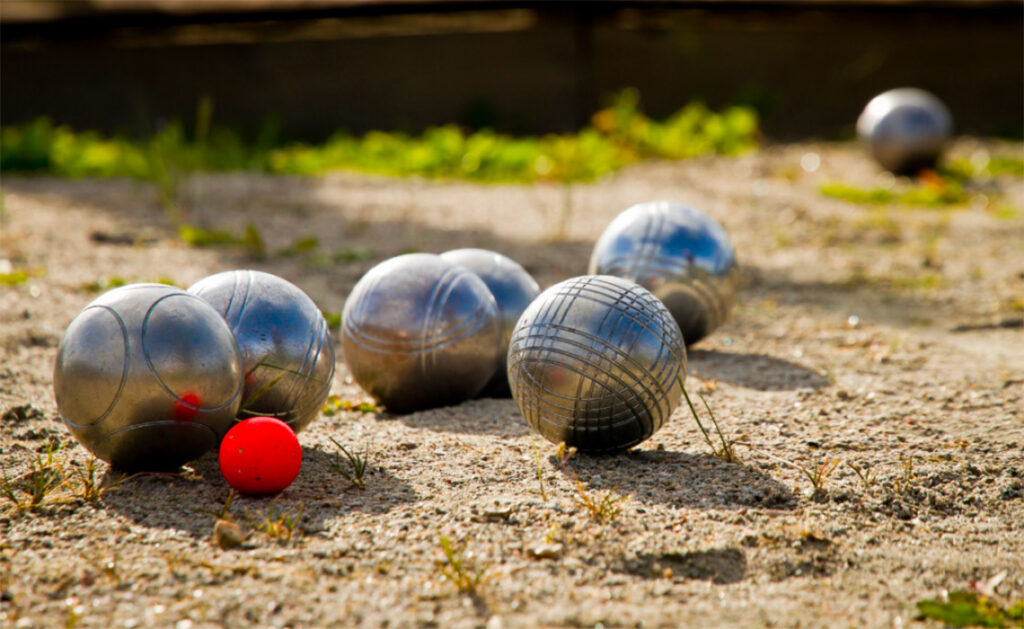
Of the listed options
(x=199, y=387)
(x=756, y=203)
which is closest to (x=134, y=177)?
(x=756, y=203)

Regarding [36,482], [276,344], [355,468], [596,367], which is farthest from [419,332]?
[36,482]

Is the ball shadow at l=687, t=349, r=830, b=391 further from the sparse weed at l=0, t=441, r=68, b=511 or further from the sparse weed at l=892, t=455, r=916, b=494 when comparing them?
the sparse weed at l=0, t=441, r=68, b=511

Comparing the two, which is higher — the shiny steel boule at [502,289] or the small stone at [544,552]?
the shiny steel boule at [502,289]

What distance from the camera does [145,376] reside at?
153 inches

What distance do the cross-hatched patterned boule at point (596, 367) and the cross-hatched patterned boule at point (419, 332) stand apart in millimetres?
681

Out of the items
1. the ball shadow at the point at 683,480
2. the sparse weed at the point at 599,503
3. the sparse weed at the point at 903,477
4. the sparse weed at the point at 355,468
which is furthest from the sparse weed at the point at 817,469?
the sparse weed at the point at 355,468

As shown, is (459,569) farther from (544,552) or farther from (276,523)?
(276,523)

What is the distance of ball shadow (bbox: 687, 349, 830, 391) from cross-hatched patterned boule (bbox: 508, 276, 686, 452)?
4.28 feet

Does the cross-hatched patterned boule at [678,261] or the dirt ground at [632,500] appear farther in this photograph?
the cross-hatched patterned boule at [678,261]

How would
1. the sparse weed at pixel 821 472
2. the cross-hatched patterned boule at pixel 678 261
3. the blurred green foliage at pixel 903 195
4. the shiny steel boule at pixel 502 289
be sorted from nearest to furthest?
the sparse weed at pixel 821 472 < the shiny steel boule at pixel 502 289 < the cross-hatched patterned boule at pixel 678 261 < the blurred green foliage at pixel 903 195

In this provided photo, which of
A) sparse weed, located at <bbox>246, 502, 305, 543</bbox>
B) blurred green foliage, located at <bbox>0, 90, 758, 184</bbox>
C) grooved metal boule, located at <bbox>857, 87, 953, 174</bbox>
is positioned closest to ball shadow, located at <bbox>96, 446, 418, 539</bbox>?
sparse weed, located at <bbox>246, 502, 305, 543</bbox>

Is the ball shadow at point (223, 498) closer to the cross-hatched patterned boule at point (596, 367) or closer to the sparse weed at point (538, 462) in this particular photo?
the sparse weed at point (538, 462)

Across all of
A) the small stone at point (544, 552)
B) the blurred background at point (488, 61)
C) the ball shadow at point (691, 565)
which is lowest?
the ball shadow at point (691, 565)

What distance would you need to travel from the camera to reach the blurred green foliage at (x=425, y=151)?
11.6m
